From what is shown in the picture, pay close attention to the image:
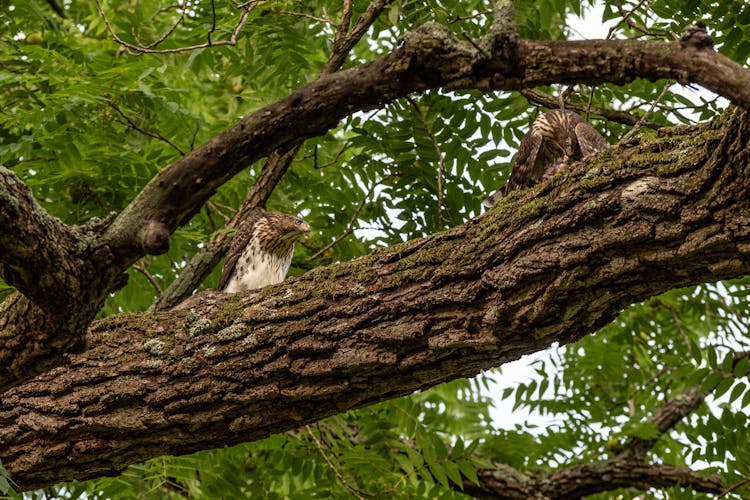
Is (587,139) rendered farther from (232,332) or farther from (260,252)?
(232,332)

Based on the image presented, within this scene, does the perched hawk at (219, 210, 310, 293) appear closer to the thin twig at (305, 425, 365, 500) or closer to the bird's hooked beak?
the bird's hooked beak

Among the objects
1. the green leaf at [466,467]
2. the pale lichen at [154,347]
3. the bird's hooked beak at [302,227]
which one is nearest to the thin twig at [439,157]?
the bird's hooked beak at [302,227]

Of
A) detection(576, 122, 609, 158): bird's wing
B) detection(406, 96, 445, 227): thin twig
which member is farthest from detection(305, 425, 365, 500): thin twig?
detection(576, 122, 609, 158): bird's wing

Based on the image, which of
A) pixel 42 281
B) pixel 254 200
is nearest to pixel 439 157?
pixel 254 200

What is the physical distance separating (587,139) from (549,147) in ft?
1.24

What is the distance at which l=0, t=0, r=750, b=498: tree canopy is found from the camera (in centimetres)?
310

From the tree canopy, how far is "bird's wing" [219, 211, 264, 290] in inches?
9.9

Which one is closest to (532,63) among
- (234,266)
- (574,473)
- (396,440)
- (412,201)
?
(412,201)

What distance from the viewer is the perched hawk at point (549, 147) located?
18.8 ft

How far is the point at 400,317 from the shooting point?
3.70 metres

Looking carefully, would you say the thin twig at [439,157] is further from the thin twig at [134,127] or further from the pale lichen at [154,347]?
the pale lichen at [154,347]

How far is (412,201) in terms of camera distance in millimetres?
6027

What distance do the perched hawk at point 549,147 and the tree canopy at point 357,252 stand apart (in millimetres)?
139

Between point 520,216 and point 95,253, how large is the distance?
4.90ft
